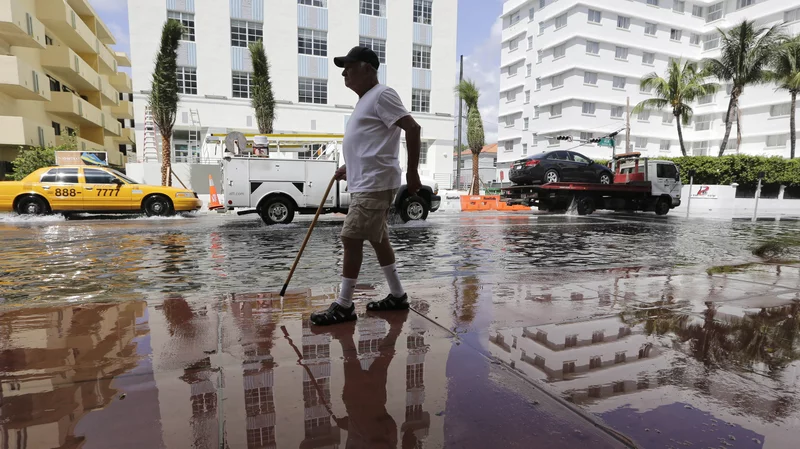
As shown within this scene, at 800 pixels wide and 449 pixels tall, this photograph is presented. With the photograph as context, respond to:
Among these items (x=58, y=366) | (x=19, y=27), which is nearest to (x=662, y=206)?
(x=58, y=366)

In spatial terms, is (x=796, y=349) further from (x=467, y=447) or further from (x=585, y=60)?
(x=585, y=60)

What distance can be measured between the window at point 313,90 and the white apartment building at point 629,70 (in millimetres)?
24851

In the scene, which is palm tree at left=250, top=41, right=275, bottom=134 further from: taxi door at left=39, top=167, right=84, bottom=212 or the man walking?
the man walking

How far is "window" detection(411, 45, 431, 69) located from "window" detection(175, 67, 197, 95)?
46.9 ft

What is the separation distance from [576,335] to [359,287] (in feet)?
6.88

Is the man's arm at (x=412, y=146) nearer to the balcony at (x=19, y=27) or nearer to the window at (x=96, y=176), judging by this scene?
the window at (x=96, y=176)

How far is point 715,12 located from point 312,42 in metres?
44.1

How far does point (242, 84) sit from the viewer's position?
2792 cm

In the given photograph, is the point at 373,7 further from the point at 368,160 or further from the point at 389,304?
the point at 389,304

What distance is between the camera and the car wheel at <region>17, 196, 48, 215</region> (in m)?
12.8

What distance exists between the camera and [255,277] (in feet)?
15.8

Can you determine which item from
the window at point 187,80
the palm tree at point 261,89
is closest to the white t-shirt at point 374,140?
the palm tree at point 261,89

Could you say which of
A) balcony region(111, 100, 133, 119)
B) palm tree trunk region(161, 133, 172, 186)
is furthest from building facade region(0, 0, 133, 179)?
palm tree trunk region(161, 133, 172, 186)

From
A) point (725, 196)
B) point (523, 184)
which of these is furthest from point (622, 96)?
point (523, 184)
